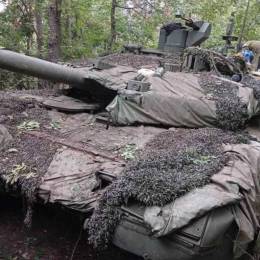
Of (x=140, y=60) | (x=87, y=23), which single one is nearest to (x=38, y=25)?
(x=87, y=23)

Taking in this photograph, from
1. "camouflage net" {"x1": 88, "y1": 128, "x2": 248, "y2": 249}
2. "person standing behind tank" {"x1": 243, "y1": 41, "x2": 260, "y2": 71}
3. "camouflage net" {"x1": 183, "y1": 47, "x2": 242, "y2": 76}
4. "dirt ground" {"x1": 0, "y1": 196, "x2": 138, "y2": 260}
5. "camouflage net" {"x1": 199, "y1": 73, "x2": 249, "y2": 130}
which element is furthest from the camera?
"person standing behind tank" {"x1": 243, "y1": 41, "x2": 260, "y2": 71}

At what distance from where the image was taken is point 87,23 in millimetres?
15133

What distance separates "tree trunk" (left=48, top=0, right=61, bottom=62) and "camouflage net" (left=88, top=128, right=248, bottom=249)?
723 centimetres

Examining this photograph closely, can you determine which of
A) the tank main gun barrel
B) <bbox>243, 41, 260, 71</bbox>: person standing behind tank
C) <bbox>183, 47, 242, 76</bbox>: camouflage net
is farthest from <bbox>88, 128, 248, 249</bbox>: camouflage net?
<bbox>243, 41, 260, 71</bbox>: person standing behind tank

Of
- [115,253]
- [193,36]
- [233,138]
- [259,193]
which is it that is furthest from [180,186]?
[193,36]

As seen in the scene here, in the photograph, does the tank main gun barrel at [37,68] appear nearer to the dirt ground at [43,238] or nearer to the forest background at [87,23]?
the dirt ground at [43,238]

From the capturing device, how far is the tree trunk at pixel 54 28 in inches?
434

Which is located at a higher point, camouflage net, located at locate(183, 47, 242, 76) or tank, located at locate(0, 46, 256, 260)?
camouflage net, located at locate(183, 47, 242, 76)

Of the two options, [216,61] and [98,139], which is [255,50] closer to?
[216,61]

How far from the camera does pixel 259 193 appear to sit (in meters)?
4.39

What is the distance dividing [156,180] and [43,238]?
7.75 feet

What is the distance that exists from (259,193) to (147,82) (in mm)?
2180

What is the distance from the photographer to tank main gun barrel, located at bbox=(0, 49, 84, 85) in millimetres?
5383

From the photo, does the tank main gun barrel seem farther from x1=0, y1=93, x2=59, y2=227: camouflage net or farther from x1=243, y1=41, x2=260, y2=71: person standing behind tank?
x1=243, y1=41, x2=260, y2=71: person standing behind tank
